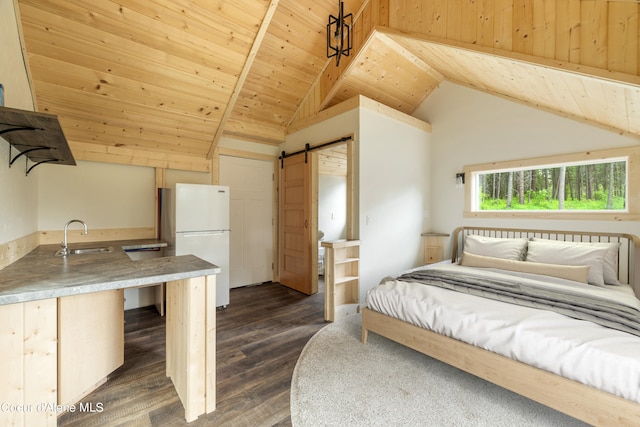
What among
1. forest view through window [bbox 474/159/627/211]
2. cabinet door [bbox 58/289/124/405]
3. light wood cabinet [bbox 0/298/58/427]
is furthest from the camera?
forest view through window [bbox 474/159/627/211]


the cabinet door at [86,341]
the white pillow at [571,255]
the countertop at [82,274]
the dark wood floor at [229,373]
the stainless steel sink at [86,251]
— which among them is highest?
the countertop at [82,274]

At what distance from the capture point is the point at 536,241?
10.4 feet

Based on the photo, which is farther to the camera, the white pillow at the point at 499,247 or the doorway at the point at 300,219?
the doorway at the point at 300,219

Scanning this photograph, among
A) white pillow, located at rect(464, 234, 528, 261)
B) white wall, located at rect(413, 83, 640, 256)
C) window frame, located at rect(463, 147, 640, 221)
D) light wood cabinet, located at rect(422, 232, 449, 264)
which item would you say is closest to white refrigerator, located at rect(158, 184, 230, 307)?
light wood cabinet, located at rect(422, 232, 449, 264)

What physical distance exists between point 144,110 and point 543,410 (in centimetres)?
427

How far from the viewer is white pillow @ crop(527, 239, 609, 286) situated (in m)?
2.60

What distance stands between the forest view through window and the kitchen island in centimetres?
400

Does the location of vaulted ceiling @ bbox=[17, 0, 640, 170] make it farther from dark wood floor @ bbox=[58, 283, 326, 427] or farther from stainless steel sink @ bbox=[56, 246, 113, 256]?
dark wood floor @ bbox=[58, 283, 326, 427]

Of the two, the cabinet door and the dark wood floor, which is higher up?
the cabinet door

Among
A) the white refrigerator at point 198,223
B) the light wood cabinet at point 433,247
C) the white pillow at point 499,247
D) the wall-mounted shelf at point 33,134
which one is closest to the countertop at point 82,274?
the wall-mounted shelf at point 33,134

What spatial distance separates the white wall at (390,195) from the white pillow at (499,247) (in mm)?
865

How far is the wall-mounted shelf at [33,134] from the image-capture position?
4.22 feet

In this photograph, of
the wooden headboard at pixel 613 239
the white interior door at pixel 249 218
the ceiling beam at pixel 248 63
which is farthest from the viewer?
the white interior door at pixel 249 218

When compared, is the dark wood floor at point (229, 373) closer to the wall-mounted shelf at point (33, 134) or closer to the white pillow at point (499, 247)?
the wall-mounted shelf at point (33, 134)
